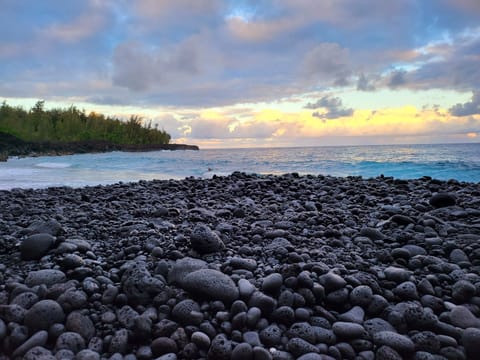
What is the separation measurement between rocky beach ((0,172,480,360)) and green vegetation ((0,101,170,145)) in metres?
41.9

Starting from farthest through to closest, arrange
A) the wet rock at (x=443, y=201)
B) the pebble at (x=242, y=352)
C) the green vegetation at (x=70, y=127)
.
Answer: the green vegetation at (x=70, y=127)
the wet rock at (x=443, y=201)
the pebble at (x=242, y=352)

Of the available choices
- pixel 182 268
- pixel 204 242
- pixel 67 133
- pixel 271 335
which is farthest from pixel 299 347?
pixel 67 133

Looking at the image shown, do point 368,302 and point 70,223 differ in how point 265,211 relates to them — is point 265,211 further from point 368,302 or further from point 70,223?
point 368,302

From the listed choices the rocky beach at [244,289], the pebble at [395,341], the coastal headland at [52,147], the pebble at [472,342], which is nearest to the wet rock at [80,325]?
the rocky beach at [244,289]

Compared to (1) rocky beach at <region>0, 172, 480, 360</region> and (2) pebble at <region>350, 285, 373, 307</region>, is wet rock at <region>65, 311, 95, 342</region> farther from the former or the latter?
(2) pebble at <region>350, 285, 373, 307</region>

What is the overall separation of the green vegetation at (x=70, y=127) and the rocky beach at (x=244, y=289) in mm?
41944

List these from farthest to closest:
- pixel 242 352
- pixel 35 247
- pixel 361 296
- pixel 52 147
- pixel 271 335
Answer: pixel 52 147 → pixel 35 247 → pixel 361 296 → pixel 271 335 → pixel 242 352

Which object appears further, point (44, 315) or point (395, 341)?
point (44, 315)

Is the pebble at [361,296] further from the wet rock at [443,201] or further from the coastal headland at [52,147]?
the coastal headland at [52,147]

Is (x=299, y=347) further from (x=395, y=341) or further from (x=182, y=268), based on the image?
(x=182, y=268)

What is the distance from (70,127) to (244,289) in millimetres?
51728

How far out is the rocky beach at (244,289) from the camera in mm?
1822

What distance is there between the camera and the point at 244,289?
2197mm

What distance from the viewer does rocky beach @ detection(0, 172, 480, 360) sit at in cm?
182
